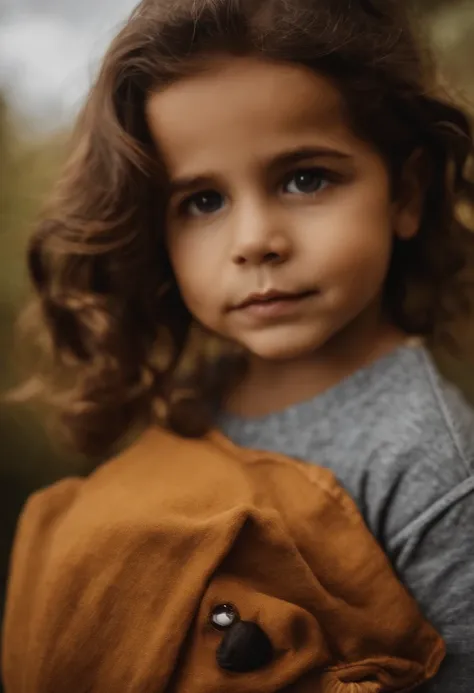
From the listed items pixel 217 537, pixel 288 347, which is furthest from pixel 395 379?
pixel 217 537

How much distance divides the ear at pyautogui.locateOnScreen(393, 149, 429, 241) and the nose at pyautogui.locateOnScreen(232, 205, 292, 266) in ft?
0.46

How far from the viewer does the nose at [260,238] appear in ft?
1.99

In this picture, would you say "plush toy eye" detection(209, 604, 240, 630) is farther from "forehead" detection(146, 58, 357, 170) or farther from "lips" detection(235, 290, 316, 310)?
"forehead" detection(146, 58, 357, 170)

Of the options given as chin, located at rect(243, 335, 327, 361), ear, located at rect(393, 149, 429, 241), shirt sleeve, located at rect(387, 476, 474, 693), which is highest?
ear, located at rect(393, 149, 429, 241)

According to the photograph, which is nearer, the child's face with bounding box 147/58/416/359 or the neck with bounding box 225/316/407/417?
the child's face with bounding box 147/58/416/359

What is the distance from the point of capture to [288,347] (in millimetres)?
656

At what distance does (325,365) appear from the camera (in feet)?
2.34

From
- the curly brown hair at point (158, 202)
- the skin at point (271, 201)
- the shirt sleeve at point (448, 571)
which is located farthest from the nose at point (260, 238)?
the shirt sleeve at point (448, 571)

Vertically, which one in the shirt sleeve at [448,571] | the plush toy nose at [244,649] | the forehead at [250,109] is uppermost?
the forehead at [250,109]

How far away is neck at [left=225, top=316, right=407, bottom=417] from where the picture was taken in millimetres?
708

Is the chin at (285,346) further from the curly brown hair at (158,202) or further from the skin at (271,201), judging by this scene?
the curly brown hair at (158,202)

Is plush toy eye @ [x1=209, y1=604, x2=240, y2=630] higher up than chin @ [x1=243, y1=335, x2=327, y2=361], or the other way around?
chin @ [x1=243, y1=335, x2=327, y2=361]

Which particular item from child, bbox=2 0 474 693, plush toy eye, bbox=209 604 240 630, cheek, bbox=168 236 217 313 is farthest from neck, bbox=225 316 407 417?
plush toy eye, bbox=209 604 240 630

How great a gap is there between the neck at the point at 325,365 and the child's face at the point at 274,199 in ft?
0.14
